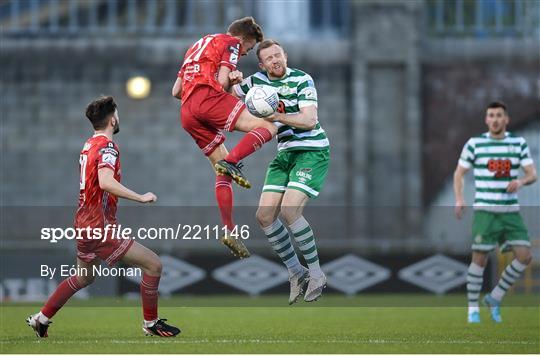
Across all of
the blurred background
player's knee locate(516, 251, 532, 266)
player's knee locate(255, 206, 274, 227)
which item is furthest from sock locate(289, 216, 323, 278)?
the blurred background

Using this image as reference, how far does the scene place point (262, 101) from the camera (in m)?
10.6

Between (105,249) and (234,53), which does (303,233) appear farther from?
(105,249)

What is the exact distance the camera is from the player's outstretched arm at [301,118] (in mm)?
10750

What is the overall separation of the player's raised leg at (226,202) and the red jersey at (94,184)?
0.88 meters

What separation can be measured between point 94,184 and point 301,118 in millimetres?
1745

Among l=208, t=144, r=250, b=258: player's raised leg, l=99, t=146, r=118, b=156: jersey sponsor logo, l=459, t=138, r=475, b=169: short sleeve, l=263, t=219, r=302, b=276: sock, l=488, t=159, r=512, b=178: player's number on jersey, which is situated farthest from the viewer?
l=459, t=138, r=475, b=169: short sleeve

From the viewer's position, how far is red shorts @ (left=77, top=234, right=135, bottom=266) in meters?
10.4

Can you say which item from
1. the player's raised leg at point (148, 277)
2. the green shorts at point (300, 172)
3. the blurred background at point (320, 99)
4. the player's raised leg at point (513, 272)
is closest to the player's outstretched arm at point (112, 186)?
the player's raised leg at point (148, 277)

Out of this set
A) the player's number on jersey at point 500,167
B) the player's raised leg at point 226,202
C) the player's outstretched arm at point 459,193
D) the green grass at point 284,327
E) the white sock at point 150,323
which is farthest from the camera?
the player's number on jersey at point 500,167

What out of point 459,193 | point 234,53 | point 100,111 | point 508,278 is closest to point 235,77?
point 234,53

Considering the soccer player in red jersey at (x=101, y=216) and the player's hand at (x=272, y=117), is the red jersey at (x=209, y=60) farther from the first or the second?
the soccer player in red jersey at (x=101, y=216)

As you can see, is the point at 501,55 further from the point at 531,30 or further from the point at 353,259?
the point at 353,259

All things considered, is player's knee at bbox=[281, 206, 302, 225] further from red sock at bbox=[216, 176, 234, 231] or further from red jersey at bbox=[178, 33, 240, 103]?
red jersey at bbox=[178, 33, 240, 103]

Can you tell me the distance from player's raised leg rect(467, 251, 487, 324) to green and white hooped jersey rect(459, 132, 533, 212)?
54 centimetres
